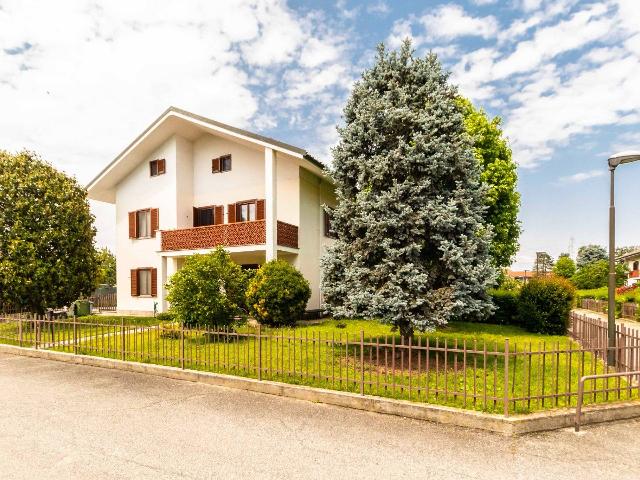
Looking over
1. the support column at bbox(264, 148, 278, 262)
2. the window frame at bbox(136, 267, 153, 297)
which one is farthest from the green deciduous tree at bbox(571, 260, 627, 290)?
the window frame at bbox(136, 267, 153, 297)

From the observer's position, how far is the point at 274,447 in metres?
5.64

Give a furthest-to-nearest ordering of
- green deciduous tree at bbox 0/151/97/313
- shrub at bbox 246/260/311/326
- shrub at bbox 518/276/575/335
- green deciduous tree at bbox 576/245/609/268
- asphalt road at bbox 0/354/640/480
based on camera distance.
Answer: green deciduous tree at bbox 576/245/609/268, green deciduous tree at bbox 0/151/97/313, shrub at bbox 518/276/575/335, shrub at bbox 246/260/311/326, asphalt road at bbox 0/354/640/480

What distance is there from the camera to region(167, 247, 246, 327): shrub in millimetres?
12789

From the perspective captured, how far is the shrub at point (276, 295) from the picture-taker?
15.4m

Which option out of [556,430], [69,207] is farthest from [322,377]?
[69,207]

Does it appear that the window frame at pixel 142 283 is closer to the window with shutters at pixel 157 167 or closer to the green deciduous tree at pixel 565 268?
the window with shutters at pixel 157 167

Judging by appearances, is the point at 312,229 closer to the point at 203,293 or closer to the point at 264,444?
the point at 203,293

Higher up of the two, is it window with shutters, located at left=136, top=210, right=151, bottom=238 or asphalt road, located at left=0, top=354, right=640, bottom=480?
window with shutters, located at left=136, top=210, right=151, bottom=238

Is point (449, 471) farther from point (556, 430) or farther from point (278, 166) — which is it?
point (278, 166)

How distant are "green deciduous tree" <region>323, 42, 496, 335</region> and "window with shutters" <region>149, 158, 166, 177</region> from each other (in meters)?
15.0

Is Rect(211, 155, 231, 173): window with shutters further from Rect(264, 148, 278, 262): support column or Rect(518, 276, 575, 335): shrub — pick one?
Rect(518, 276, 575, 335): shrub

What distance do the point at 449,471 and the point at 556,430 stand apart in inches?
93.8

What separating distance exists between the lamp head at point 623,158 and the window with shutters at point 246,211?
14944 millimetres

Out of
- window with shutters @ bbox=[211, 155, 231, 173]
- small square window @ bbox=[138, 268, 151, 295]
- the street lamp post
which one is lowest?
small square window @ bbox=[138, 268, 151, 295]
